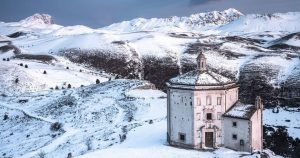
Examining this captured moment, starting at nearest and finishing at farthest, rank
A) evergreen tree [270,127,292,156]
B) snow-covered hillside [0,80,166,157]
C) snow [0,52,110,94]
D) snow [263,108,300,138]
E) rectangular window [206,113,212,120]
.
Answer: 1. rectangular window [206,113,212,120]
2. evergreen tree [270,127,292,156]
3. snow-covered hillside [0,80,166,157]
4. snow [263,108,300,138]
5. snow [0,52,110,94]

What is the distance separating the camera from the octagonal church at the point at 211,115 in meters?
44.9

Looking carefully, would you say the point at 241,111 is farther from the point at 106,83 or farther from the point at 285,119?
the point at 106,83

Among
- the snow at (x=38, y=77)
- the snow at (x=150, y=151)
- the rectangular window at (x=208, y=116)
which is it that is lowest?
the snow at (x=150, y=151)

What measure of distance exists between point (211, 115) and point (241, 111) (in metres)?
3.10

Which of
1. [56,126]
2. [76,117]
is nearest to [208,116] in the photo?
[56,126]

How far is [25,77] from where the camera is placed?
94688 mm

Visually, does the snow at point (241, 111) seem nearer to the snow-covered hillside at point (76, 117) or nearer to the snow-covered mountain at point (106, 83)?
the snow-covered mountain at point (106, 83)

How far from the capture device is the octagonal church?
4491cm

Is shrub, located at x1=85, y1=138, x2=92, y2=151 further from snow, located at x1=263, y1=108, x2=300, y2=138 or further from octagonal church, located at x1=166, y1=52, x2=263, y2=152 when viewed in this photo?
snow, located at x1=263, y1=108, x2=300, y2=138

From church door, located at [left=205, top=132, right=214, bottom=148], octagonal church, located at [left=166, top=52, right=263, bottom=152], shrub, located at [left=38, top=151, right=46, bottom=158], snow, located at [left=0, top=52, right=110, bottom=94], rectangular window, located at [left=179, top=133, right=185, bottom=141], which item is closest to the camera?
octagonal church, located at [left=166, top=52, right=263, bottom=152]

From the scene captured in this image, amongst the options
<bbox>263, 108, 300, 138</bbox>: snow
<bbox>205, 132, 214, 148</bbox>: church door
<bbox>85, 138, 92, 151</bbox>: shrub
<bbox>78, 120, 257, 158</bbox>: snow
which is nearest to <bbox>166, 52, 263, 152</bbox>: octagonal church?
<bbox>205, 132, 214, 148</bbox>: church door

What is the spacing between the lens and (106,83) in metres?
87.0

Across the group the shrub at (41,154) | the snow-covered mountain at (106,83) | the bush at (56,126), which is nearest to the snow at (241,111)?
the snow-covered mountain at (106,83)

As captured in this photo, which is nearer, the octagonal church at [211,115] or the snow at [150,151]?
the snow at [150,151]
